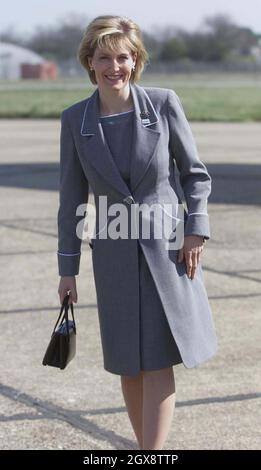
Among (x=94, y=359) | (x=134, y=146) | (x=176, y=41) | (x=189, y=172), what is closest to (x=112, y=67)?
(x=134, y=146)

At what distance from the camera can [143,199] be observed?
12.2ft

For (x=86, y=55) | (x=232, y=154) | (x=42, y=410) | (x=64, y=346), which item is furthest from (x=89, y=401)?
(x=232, y=154)

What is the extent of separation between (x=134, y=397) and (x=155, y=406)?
151mm

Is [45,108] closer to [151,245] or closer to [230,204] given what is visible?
[230,204]

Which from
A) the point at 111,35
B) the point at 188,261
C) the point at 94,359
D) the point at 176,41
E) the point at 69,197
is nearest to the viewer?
the point at 111,35

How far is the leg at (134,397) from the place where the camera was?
12.8 feet

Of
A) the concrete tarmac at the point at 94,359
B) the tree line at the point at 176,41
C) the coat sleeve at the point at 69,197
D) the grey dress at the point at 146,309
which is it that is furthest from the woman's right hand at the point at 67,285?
the tree line at the point at 176,41

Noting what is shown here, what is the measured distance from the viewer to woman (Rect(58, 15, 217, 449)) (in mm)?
3686

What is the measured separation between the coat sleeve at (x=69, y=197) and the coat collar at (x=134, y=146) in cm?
12

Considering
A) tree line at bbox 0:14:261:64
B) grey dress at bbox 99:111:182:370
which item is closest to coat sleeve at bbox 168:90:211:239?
grey dress at bbox 99:111:182:370

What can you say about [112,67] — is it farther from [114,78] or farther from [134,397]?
[134,397]

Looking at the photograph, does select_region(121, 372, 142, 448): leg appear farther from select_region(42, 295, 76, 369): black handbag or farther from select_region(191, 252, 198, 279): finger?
select_region(191, 252, 198, 279): finger

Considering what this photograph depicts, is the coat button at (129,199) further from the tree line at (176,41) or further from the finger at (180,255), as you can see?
the tree line at (176,41)

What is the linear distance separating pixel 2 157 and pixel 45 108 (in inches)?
639
